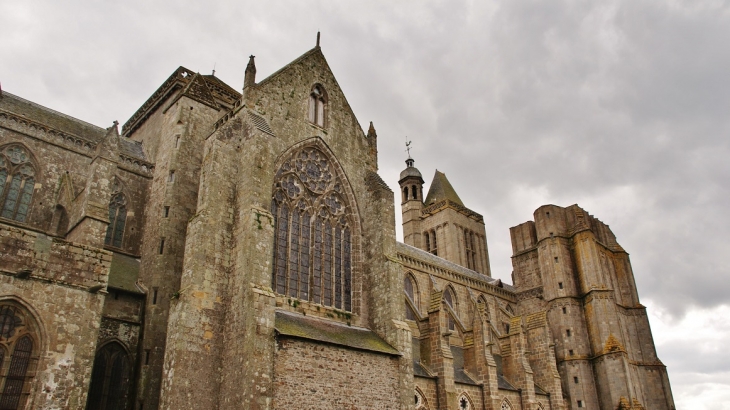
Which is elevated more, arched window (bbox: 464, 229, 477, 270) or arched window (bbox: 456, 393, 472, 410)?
arched window (bbox: 464, 229, 477, 270)

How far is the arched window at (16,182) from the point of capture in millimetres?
19688

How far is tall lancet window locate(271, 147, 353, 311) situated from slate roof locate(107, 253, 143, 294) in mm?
4857

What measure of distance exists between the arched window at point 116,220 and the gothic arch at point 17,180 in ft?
8.84

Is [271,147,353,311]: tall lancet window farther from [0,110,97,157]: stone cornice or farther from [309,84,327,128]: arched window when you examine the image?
[0,110,97,157]: stone cornice

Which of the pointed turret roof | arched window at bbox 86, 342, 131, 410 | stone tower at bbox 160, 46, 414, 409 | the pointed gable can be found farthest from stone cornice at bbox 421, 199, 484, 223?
arched window at bbox 86, 342, 131, 410

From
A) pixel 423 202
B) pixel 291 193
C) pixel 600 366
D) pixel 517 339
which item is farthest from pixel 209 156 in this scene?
pixel 423 202

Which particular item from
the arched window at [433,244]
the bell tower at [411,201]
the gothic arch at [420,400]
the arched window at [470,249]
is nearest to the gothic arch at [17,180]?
the gothic arch at [420,400]

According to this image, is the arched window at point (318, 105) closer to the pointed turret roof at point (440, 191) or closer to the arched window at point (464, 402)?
the arched window at point (464, 402)

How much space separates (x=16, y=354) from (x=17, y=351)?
A: 0.07 m

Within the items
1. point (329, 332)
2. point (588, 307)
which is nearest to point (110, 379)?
point (329, 332)

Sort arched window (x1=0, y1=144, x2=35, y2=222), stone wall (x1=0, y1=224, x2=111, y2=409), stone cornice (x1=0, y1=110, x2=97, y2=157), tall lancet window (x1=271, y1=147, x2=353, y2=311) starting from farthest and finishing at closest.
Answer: stone cornice (x1=0, y1=110, x2=97, y2=157)
tall lancet window (x1=271, y1=147, x2=353, y2=311)
arched window (x1=0, y1=144, x2=35, y2=222)
stone wall (x1=0, y1=224, x2=111, y2=409)

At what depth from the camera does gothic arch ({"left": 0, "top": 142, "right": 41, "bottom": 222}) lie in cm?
1969

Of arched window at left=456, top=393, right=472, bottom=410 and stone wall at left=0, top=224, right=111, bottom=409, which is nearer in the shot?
stone wall at left=0, top=224, right=111, bottom=409

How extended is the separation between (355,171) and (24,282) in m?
13.6
